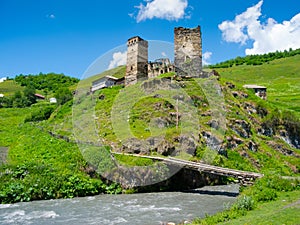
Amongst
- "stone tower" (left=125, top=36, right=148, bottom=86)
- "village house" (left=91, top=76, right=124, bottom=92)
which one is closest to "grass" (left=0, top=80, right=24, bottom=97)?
"village house" (left=91, top=76, right=124, bottom=92)

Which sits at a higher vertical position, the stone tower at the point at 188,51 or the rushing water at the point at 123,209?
the stone tower at the point at 188,51

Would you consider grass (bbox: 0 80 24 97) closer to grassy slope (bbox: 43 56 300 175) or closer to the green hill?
the green hill

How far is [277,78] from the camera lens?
14762 centimetres

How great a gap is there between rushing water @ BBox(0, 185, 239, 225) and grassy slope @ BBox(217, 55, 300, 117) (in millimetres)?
64504

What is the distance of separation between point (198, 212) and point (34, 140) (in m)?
34.7

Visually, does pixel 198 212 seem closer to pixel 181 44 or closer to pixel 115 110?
pixel 115 110

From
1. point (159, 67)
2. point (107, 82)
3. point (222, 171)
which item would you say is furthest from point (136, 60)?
point (222, 171)

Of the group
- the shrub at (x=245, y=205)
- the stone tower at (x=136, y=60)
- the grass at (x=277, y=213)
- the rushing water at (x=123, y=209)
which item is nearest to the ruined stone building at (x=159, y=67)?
the stone tower at (x=136, y=60)

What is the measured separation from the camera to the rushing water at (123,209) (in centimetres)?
2269

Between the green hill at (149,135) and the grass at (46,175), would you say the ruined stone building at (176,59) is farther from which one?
the grass at (46,175)

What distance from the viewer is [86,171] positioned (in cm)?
3600

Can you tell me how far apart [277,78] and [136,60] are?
10235 centimetres

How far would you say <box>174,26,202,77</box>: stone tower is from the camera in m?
62.1

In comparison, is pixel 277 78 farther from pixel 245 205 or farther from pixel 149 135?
pixel 245 205
